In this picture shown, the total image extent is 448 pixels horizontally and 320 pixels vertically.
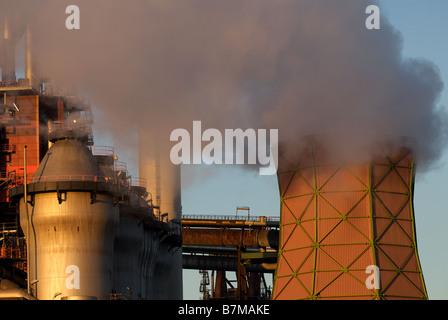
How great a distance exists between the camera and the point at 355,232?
78562 millimetres

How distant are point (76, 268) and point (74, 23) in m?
16.5

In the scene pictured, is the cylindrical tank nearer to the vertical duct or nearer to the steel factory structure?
the steel factory structure

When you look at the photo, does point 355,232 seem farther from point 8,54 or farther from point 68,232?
point 8,54

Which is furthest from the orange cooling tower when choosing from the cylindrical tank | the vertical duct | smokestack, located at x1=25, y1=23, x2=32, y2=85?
smokestack, located at x1=25, y1=23, x2=32, y2=85

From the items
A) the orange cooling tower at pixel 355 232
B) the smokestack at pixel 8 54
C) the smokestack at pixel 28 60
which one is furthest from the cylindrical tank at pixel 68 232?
the orange cooling tower at pixel 355 232

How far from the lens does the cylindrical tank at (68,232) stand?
69.8 meters

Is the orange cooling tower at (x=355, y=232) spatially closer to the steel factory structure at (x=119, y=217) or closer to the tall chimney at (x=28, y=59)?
the steel factory structure at (x=119, y=217)

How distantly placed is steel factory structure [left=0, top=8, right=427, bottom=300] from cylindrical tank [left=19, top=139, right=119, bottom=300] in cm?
7

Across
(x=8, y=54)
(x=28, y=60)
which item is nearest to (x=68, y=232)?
(x=28, y=60)

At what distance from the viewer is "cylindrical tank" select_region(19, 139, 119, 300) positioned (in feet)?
229

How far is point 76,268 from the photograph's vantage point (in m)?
69.9

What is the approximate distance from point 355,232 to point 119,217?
1741 centimetres
